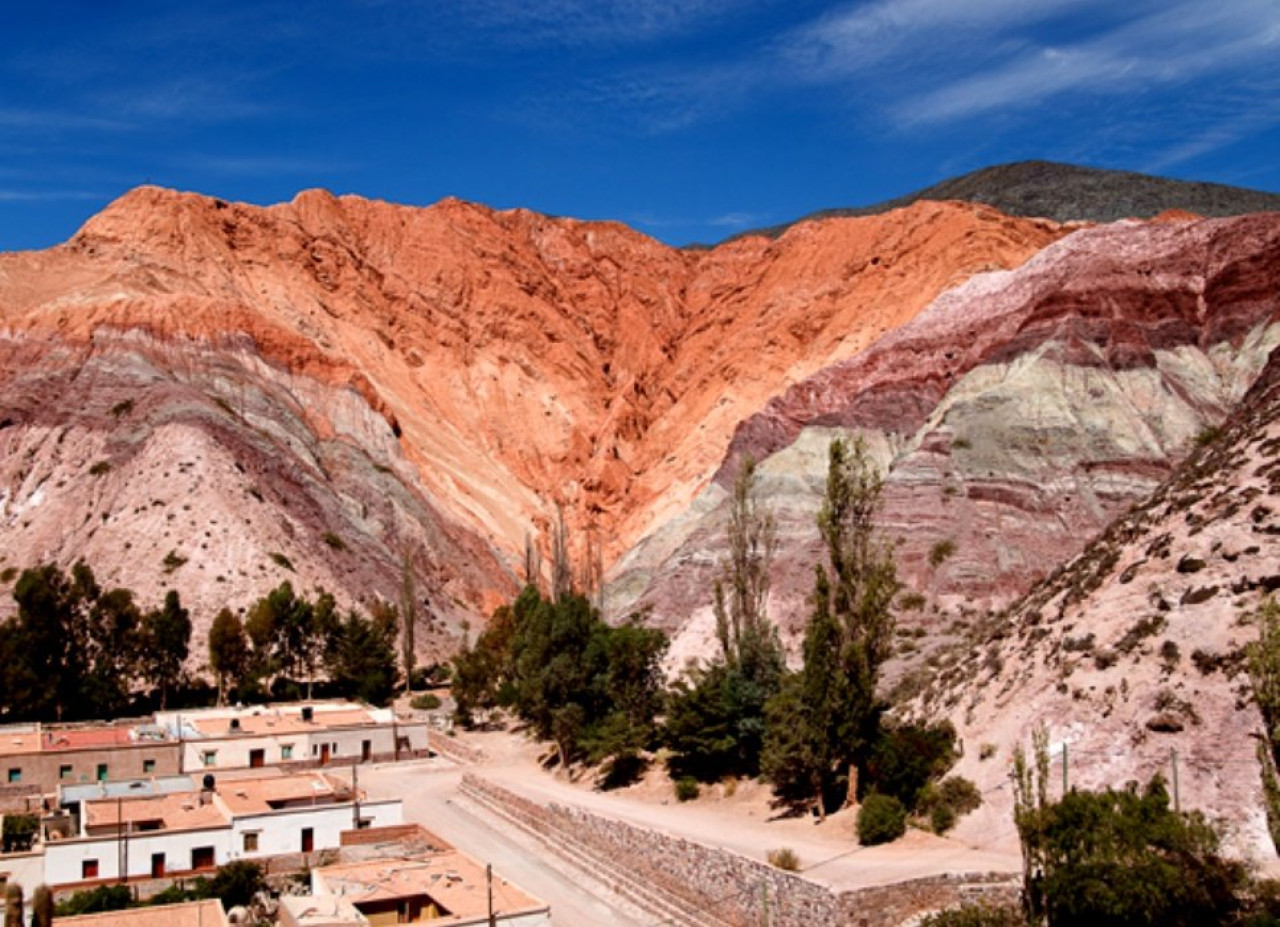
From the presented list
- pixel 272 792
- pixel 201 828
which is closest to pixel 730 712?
pixel 272 792

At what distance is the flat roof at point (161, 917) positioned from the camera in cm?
2198

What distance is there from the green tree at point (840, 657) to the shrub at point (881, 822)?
193 cm

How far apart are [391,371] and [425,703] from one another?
5381 cm

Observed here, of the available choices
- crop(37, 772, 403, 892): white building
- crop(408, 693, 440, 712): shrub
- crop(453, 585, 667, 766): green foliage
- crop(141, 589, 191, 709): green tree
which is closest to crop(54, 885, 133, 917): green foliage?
crop(37, 772, 403, 892): white building

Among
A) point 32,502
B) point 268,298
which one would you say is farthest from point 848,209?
point 32,502

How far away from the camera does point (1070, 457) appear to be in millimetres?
60000

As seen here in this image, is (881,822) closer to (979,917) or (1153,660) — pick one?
(979,917)

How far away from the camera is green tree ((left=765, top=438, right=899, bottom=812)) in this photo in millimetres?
29281

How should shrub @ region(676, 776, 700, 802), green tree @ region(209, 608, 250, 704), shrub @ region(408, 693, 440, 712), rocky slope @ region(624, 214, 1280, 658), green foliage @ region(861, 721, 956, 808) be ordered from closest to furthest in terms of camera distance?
green foliage @ region(861, 721, 956, 808), shrub @ region(676, 776, 700, 802), green tree @ region(209, 608, 250, 704), rocky slope @ region(624, 214, 1280, 658), shrub @ region(408, 693, 440, 712)

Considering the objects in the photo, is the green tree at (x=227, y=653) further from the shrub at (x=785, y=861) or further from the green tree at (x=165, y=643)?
the shrub at (x=785, y=861)

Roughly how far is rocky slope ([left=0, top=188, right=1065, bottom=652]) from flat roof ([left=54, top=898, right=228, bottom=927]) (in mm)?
40814

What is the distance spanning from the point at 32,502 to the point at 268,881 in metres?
51.3

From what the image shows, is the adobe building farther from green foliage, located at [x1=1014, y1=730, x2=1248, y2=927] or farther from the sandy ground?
green foliage, located at [x1=1014, y1=730, x2=1248, y2=927]

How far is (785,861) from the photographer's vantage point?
2531cm
